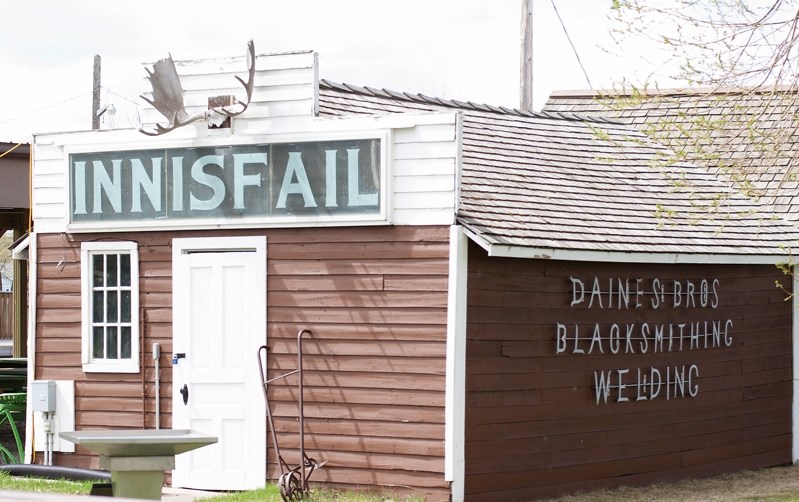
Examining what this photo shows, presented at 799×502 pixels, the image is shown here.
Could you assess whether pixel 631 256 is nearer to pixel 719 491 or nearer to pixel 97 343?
pixel 719 491

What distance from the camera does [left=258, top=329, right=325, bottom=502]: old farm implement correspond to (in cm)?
1062

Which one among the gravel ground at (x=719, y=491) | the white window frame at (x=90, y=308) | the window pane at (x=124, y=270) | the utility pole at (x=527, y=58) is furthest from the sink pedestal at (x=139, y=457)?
the utility pole at (x=527, y=58)

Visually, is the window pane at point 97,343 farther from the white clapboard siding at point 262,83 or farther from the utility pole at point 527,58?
the utility pole at point 527,58

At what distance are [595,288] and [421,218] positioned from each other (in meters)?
2.28

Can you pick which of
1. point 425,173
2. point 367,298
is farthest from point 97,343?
point 425,173

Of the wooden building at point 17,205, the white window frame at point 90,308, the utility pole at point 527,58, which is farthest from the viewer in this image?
the utility pole at point 527,58

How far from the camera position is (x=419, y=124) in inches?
429

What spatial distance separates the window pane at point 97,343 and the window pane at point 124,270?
528 mm

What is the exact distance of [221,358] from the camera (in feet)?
38.4

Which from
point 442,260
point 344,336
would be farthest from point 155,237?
point 442,260

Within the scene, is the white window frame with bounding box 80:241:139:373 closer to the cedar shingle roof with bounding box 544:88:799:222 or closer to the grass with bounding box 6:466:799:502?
the grass with bounding box 6:466:799:502

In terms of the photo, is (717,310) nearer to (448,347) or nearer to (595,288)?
(595,288)

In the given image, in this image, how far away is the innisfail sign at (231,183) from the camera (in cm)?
1118

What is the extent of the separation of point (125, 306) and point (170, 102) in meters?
2.08
